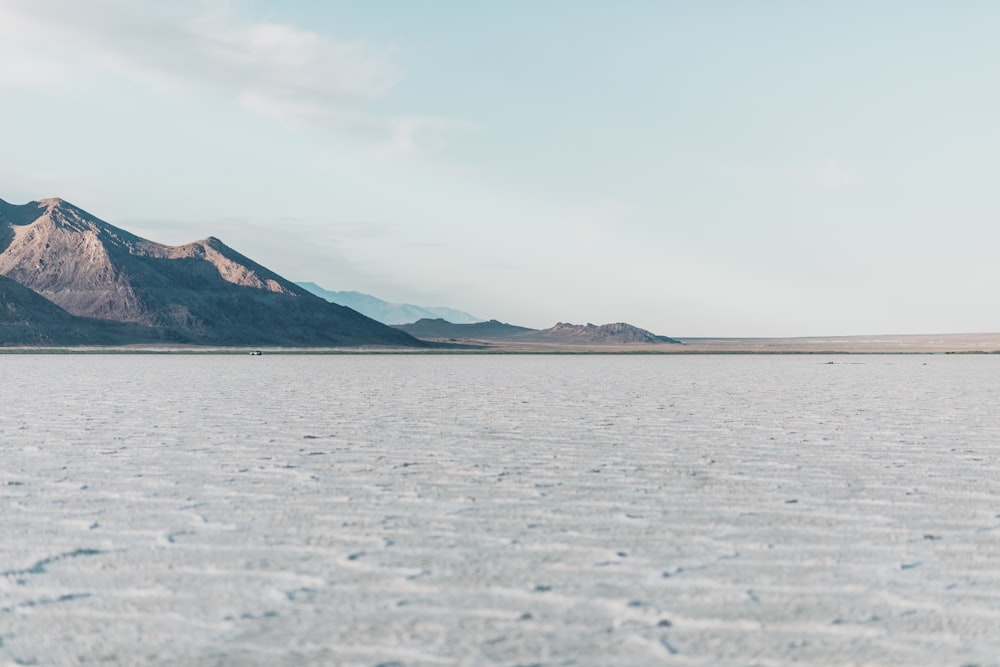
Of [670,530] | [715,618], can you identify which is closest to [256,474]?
[670,530]

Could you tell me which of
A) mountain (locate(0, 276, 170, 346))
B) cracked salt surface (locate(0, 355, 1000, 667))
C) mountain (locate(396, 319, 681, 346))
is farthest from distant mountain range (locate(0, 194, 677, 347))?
cracked salt surface (locate(0, 355, 1000, 667))

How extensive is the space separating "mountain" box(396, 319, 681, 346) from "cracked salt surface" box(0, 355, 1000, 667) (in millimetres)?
127897

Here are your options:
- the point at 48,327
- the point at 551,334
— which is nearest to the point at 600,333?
the point at 551,334

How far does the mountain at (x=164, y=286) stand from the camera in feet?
323

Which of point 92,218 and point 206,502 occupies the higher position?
point 92,218

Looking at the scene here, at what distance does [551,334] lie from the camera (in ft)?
489

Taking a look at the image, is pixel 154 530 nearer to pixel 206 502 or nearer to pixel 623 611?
pixel 206 502

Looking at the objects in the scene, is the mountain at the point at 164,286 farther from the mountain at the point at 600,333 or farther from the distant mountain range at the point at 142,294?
the mountain at the point at 600,333

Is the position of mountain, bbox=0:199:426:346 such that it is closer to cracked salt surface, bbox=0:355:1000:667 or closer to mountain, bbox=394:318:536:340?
mountain, bbox=394:318:536:340

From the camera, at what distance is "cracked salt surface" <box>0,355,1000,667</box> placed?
354 cm

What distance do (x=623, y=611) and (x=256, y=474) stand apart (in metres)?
4.29

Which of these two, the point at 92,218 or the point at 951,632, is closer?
the point at 951,632

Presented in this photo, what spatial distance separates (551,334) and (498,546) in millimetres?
144227

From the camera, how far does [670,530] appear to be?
5398mm
